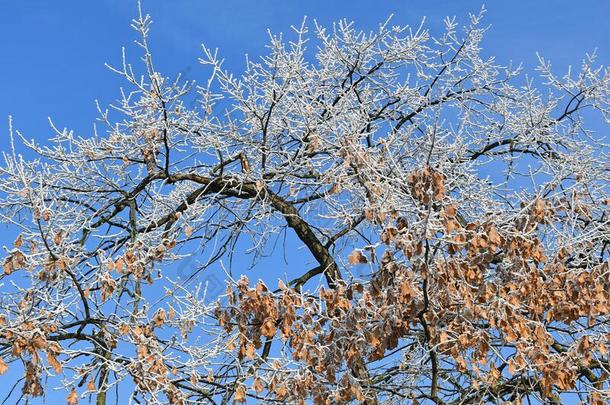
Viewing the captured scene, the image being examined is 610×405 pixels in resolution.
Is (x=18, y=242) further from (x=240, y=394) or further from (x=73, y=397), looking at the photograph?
(x=240, y=394)

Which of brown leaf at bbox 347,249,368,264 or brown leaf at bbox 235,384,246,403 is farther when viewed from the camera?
brown leaf at bbox 235,384,246,403

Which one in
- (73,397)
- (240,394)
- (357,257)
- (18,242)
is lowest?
(240,394)

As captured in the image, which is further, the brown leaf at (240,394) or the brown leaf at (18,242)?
the brown leaf at (18,242)

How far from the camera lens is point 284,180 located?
7949 mm

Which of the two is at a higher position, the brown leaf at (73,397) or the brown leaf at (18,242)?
the brown leaf at (18,242)

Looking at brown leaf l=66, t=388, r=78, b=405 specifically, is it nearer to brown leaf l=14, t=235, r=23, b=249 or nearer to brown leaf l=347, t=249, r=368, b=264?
brown leaf l=14, t=235, r=23, b=249

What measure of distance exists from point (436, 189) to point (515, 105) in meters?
4.60

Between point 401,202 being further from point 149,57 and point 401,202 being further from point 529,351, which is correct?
point 149,57

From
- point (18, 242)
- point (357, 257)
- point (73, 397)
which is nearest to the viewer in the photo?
point (357, 257)

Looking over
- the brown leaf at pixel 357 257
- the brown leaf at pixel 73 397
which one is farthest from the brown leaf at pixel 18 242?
the brown leaf at pixel 357 257

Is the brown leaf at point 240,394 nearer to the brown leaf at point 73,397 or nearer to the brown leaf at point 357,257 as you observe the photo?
the brown leaf at point 73,397

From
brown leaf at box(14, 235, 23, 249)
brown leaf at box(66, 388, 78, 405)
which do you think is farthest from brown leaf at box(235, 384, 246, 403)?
brown leaf at box(14, 235, 23, 249)

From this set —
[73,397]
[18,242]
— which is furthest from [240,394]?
[18,242]

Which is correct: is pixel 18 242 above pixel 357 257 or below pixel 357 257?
above
